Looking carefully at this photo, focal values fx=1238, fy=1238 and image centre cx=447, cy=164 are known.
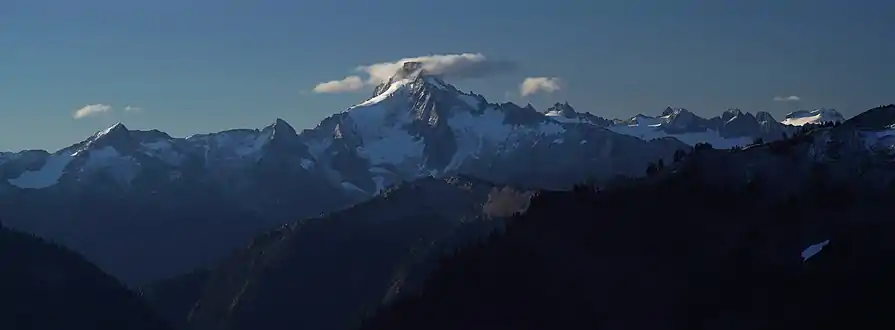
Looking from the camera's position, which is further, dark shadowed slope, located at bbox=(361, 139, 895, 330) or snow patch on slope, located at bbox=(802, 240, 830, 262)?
snow patch on slope, located at bbox=(802, 240, 830, 262)

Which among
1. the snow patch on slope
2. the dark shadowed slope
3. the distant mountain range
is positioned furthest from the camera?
the snow patch on slope

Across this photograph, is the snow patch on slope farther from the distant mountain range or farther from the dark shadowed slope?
the dark shadowed slope

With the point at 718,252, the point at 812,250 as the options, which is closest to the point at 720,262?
the point at 718,252

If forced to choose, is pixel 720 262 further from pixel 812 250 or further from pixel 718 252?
pixel 812 250

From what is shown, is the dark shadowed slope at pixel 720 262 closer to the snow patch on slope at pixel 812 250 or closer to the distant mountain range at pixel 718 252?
the distant mountain range at pixel 718 252

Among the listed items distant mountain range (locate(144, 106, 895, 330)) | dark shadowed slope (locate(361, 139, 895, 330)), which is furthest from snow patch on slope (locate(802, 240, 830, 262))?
dark shadowed slope (locate(361, 139, 895, 330))

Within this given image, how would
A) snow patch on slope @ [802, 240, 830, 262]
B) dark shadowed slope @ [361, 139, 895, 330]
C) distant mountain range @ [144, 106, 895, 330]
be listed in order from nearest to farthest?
dark shadowed slope @ [361, 139, 895, 330] < distant mountain range @ [144, 106, 895, 330] < snow patch on slope @ [802, 240, 830, 262]

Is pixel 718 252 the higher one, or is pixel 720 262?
pixel 718 252

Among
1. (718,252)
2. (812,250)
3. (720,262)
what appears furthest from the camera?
(718,252)
